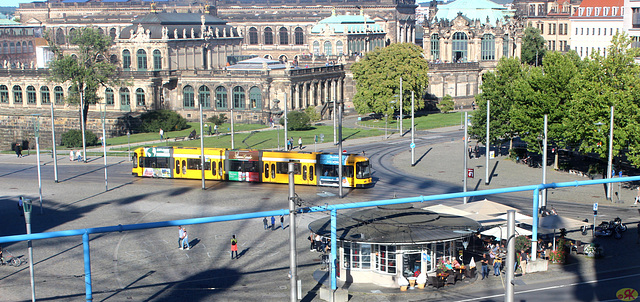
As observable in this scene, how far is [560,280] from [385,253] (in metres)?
8.96

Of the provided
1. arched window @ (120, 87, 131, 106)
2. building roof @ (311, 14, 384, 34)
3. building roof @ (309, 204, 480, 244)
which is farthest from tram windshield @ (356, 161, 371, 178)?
building roof @ (311, 14, 384, 34)

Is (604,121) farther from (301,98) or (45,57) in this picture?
(45,57)

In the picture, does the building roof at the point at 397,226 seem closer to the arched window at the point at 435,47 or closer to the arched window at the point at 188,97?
the arched window at the point at 188,97

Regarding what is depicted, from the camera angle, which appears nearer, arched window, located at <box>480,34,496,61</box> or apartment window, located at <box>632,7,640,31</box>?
apartment window, located at <box>632,7,640,31</box>

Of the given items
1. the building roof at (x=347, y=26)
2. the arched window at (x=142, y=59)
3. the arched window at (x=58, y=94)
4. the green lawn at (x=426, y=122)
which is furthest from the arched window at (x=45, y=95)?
the green lawn at (x=426, y=122)

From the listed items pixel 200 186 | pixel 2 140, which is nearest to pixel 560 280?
pixel 200 186

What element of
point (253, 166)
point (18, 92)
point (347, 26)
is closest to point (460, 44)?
point (347, 26)

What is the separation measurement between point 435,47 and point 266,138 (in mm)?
57183

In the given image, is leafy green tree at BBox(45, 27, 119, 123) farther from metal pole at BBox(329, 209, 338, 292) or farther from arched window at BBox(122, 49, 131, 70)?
metal pole at BBox(329, 209, 338, 292)

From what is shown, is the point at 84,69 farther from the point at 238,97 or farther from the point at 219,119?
the point at 238,97

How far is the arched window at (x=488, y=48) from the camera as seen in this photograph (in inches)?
5404

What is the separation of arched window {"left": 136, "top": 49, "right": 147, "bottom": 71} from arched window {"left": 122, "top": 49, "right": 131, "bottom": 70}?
7.81 ft

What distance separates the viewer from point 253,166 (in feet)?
225

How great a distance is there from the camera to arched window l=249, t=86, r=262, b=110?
371 ft
